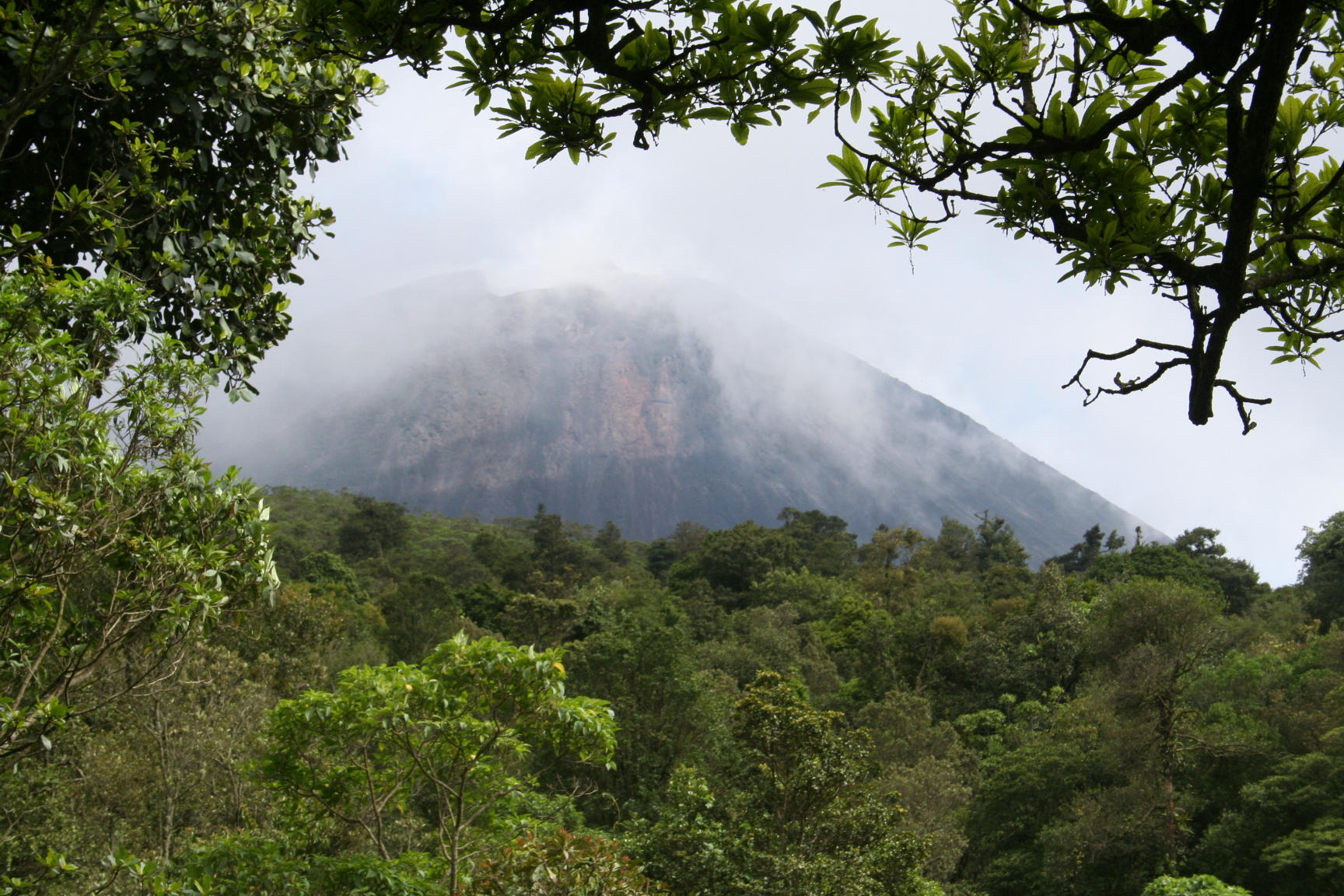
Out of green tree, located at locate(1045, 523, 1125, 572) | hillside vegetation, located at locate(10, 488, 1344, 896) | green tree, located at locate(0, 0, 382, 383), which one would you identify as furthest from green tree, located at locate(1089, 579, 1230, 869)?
green tree, located at locate(1045, 523, 1125, 572)

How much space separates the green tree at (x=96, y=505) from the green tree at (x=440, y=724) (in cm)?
190

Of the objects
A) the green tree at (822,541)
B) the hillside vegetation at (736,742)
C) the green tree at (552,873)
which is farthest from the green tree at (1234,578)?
the green tree at (552,873)

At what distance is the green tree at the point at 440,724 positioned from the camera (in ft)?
15.5

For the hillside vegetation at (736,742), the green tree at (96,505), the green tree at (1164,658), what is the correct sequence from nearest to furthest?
the green tree at (96,505)
the hillside vegetation at (736,742)
the green tree at (1164,658)

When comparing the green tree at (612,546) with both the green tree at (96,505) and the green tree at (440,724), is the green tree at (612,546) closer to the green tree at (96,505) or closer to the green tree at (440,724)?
the green tree at (440,724)

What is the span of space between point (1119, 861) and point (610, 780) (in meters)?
8.89

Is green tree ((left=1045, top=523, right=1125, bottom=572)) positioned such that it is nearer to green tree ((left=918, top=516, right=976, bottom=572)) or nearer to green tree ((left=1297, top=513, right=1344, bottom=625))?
green tree ((left=918, top=516, right=976, bottom=572))

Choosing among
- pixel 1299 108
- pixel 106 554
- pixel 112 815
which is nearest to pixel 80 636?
pixel 106 554

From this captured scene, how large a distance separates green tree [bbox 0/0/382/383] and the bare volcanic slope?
335 ft

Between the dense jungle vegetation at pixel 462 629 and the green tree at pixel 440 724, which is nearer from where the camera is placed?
the dense jungle vegetation at pixel 462 629

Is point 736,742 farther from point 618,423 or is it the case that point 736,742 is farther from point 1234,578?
point 618,423

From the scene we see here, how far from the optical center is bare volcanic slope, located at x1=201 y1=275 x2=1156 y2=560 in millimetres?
114562

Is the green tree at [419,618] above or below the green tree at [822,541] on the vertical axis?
below

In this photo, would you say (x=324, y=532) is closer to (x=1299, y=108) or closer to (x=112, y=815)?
(x=112, y=815)
